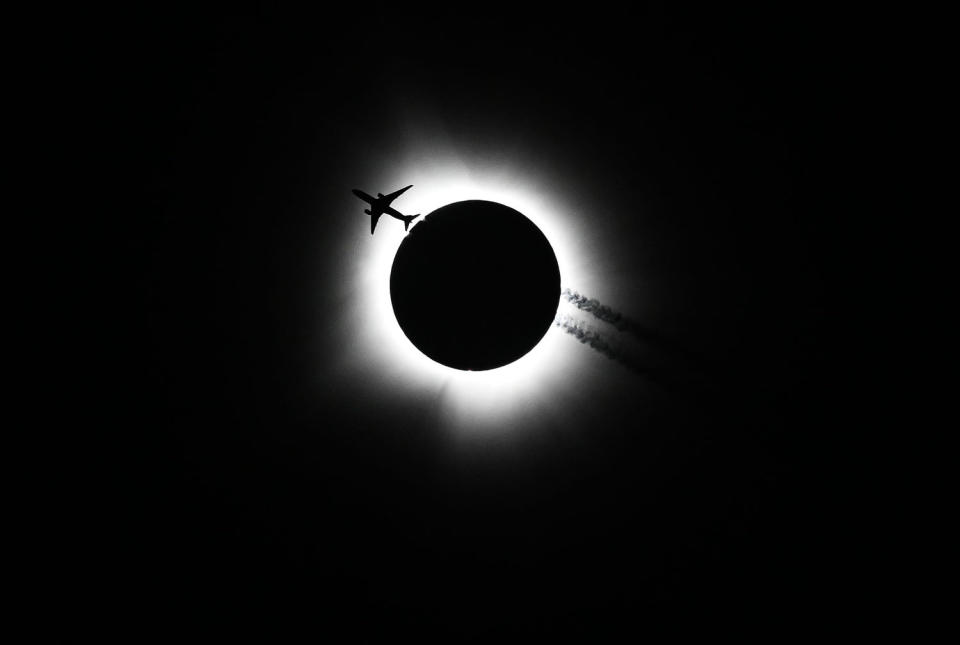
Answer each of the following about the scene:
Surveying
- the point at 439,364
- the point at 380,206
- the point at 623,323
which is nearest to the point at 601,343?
the point at 623,323

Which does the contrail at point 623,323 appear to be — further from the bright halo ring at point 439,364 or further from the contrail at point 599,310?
the bright halo ring at point 439,364

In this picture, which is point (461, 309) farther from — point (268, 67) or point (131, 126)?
point (131, 126)

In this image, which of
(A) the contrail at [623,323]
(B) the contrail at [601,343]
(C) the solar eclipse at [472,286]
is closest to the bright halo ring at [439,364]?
(B) the contrail at [601,343]

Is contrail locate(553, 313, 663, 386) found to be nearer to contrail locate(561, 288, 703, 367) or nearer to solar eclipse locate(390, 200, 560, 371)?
contrail locate(561, 288, 703, 367)

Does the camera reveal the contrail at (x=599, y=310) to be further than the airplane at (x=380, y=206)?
Yes

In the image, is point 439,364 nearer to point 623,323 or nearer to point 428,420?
point 428,420

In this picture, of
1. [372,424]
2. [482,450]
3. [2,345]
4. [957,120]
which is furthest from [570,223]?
[2,345]

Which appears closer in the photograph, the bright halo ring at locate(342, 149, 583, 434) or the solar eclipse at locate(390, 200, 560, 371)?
the solar eclipse at locate(390, 200, 560, 371)

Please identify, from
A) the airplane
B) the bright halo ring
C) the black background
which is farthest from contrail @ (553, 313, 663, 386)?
the airplane
